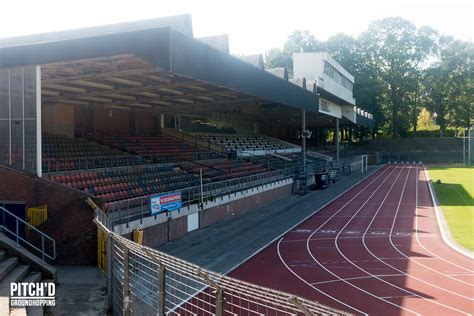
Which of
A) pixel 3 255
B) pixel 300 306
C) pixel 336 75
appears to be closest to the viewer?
pixel 300 306

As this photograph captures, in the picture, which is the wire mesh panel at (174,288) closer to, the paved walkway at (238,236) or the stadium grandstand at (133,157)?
the stadium grandstand at (133,157)

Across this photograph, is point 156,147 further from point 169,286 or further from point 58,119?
point 169,286

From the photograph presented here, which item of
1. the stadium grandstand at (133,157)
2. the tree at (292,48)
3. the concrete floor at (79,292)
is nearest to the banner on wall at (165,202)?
the stadium grandstand at (133,157)

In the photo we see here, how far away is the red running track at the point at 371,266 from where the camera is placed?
12.8 metres

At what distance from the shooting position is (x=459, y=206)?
29.3m

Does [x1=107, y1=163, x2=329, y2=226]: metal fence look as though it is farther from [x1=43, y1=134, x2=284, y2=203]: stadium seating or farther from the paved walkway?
the paved walkway

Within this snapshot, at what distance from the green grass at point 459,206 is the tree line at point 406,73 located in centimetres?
3825

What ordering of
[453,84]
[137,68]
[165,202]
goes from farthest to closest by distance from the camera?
[453,84], [165,202], [137,68]

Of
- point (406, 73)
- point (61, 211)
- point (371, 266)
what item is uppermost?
point (406, 73)

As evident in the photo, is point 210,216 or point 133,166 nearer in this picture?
point 210,216

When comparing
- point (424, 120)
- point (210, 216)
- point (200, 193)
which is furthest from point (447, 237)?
point (424, 120)

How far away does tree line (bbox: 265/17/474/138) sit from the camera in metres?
81.5

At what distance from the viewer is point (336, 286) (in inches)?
555

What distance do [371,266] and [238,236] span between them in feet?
22.2
